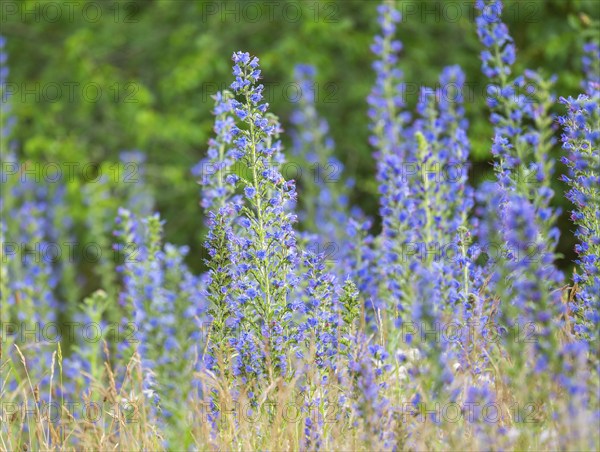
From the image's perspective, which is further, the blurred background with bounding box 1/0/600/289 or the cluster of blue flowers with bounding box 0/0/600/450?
the blurred background with bounding box 1/0/600/289

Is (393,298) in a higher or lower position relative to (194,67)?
Result: lower

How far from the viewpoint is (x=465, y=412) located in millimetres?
2857

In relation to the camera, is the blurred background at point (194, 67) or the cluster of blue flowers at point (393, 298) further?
the blurred background at point (194, 67)

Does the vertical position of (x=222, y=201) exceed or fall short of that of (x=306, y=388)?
it exceeds it

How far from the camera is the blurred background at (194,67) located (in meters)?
8.53

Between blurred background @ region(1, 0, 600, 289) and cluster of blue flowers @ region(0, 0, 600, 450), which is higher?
blurred background @ region(1, 0, 600, 289)

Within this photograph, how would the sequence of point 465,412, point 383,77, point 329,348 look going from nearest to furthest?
point 465,412
point 329,348
point 383,77

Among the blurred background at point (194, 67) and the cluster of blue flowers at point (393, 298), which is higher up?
the blurred background at point (194, 67)

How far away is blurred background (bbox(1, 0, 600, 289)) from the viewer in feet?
28.0

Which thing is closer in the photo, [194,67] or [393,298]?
[393,298]

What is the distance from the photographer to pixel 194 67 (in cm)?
865

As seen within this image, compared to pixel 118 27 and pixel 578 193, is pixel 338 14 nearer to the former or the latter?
pixel 118 27

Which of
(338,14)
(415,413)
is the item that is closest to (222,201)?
(415,413)

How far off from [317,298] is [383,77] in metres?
4.04
